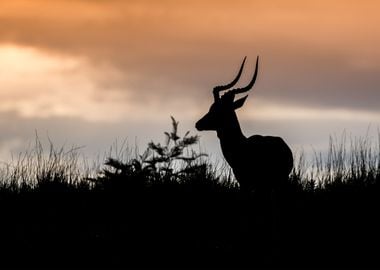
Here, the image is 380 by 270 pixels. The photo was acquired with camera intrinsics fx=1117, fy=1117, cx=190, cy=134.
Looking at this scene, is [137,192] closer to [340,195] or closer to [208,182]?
[208,182]

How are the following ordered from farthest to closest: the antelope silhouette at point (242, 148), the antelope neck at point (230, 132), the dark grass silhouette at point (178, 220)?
the antelope neck at point (230, 132)
the antelope silhouette at point (242, 148)
the dark grass silhouette at point (178, 220)

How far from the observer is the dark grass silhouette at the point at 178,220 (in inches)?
497

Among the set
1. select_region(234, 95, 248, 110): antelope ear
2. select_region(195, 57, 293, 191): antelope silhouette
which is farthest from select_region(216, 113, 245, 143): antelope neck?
select_region(234, 95, 248, 110): antelope ear

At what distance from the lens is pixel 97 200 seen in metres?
14.9

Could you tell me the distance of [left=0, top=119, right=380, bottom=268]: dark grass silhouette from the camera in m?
12.6

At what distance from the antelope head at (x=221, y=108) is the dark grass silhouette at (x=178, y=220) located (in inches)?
33.2

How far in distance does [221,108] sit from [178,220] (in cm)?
322

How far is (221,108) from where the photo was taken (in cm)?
1723

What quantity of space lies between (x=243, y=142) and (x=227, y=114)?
0.51 m

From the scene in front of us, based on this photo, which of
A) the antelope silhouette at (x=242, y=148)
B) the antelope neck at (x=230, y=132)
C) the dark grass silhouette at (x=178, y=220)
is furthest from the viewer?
the antelope neck at (x=230, y=132)

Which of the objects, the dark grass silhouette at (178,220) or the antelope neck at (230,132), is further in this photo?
the antelope neck at (230,132)

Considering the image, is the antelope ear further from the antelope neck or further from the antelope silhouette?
the antelope neck

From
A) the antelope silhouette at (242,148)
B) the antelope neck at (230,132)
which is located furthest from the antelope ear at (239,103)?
the antelope neck at (230,132)

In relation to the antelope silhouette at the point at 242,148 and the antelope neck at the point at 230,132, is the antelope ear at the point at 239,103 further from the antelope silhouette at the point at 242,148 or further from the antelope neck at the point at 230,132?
the antelope neck at the point at 230,132
